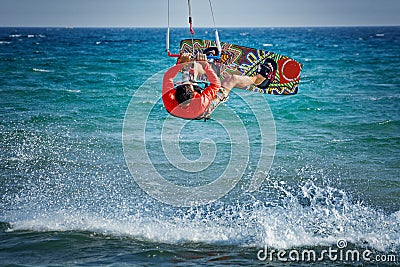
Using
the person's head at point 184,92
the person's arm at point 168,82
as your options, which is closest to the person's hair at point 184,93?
the person's head at point 184,92

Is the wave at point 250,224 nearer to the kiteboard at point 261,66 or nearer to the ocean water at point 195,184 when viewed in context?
the ocean water at point 195,184

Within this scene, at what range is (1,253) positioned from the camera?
7.38m

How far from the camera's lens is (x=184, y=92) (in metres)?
7.57

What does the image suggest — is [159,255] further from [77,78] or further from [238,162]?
[77,78]

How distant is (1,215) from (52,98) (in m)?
12.3

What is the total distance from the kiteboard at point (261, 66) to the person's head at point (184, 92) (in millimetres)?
2759

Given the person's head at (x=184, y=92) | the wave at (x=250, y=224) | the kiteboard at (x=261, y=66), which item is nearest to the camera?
the person's head at (x=184, y=92)

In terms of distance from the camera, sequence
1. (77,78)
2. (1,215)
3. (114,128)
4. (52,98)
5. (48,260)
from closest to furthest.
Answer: (48,260)
(1,215)
(114,128)
(52,98)
(77,78)

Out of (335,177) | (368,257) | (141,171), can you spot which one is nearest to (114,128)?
(141,171)

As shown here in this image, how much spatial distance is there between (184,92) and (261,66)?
3.26 meters

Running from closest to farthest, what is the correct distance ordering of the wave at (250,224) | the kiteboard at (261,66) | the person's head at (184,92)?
the person's head at (184,92)
the wave at (250,224)
the kiteboard at (261,66)

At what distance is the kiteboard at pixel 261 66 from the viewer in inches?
406

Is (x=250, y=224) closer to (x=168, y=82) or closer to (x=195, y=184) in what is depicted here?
(x=195, y=184)

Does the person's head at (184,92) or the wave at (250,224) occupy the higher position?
the person's head at (184,92)
